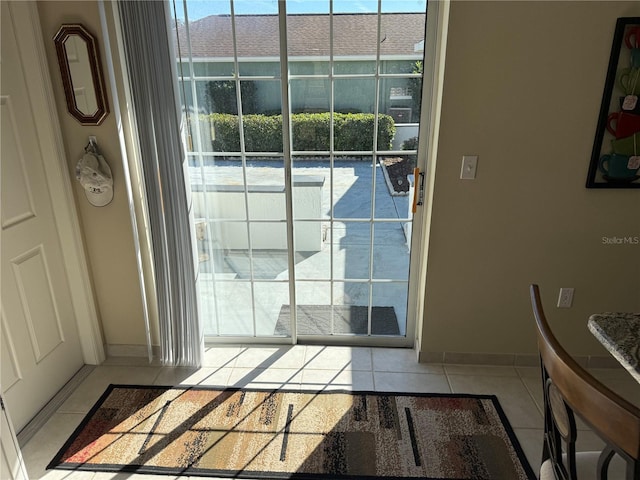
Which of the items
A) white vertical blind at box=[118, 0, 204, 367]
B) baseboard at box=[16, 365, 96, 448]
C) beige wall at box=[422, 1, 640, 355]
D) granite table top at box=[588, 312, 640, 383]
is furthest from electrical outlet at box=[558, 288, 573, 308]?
baseboard at box=[16, 365, 96, 448]

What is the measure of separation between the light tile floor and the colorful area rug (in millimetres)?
74

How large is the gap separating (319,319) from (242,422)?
85 centimetres

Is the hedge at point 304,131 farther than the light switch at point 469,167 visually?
Yes

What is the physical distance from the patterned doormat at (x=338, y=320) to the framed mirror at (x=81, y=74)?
1546mm

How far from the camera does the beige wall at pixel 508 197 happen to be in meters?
2.04

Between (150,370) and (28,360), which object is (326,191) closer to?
(150,370)

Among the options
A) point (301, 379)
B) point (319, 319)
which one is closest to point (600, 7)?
point (319, 319)

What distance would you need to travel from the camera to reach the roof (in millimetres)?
2219

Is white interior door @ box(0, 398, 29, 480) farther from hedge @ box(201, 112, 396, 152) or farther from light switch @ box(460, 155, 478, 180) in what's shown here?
light switch @ box(460, 155, 478, 180)

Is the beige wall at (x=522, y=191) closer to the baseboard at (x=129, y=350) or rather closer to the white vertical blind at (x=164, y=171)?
the white vertical blind at (x=164, y=171)

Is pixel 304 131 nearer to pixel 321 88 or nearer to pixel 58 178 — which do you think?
pixel 321 88

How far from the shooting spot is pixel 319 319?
9.19ft

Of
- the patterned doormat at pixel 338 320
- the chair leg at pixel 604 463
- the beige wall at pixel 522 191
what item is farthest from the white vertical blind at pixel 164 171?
the chair leg at pixel 604 463

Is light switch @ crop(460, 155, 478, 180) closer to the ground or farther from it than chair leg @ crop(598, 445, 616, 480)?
farther from it
